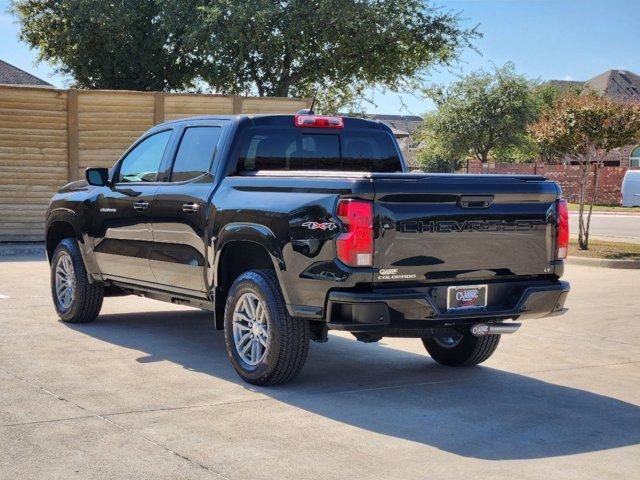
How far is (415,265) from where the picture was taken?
6.71m

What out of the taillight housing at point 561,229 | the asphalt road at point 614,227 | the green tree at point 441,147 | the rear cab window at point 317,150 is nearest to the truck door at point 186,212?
the rear cab window at point 317,150

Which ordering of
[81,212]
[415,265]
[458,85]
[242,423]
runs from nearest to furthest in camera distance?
[242,423] < [415,265] < [81,212] < [458,85]

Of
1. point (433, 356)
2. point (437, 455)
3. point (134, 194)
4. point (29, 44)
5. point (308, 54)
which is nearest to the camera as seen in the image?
point (437, 455)

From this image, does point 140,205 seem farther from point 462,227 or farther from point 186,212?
point 462,227

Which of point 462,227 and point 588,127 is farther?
point 588,127

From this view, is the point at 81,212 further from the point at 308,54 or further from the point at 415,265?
the point at 308,54

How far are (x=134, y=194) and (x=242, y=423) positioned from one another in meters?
3.39

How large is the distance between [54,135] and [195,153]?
11793 mm

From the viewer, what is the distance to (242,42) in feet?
91.6

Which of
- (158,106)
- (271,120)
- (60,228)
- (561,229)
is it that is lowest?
(60,228)

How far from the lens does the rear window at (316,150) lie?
8.16m

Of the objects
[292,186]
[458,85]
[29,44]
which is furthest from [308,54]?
[458,85]

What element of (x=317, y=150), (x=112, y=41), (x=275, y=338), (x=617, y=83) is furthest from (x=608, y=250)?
(x=617, y=83)

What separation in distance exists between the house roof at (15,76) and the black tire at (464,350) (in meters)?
35.6
